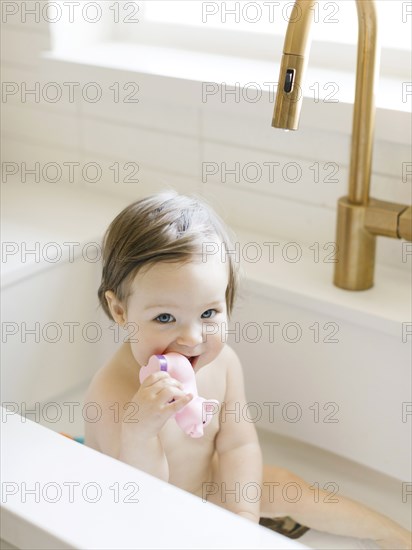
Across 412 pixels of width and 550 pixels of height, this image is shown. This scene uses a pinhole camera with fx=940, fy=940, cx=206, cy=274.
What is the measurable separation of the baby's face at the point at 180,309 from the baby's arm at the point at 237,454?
0.16 m

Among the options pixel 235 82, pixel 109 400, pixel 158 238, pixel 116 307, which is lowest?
pixel 109 400

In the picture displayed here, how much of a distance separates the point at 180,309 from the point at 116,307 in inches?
4.3

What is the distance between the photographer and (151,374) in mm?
1075

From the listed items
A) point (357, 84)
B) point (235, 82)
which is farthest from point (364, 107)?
point (235, 82)

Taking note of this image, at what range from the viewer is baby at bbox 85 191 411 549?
43.5 inches

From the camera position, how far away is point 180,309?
111 cm

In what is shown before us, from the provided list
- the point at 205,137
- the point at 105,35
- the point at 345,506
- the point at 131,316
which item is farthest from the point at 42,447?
the point at 105,35

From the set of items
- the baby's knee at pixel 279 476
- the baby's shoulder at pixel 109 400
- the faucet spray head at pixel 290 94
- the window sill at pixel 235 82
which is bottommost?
the baby's knee at pixel 279 476

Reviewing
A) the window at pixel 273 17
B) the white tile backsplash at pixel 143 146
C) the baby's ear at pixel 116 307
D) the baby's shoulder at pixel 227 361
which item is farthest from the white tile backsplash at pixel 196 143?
the baby's ear at pixel 116 307

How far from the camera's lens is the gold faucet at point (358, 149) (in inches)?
45.0

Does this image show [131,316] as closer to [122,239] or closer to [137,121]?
[122,239]

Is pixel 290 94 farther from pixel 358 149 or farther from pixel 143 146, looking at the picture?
pixel 143 146

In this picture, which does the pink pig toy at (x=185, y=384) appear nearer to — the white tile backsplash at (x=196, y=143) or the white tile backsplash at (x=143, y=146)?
the white tile backsplash at (x=196, y=143)

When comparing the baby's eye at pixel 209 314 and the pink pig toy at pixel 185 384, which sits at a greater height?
the baby's eye at pixel 209 314
